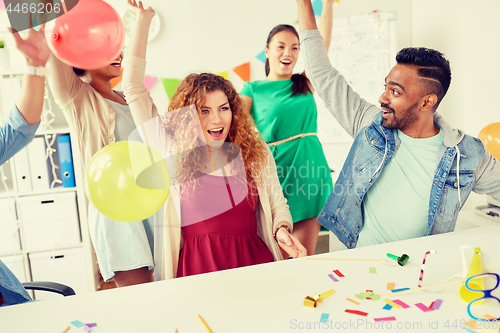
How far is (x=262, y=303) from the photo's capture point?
2.77 feet

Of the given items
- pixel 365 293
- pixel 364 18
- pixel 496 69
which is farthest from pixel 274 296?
pixel 364 18

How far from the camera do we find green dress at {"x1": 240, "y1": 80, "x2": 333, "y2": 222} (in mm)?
1751

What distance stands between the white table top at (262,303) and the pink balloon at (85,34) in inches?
25.2

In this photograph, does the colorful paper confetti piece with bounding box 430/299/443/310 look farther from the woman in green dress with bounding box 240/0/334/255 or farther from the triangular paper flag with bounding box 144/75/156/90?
the triangular paper flag with bounding box 144/75/156/90

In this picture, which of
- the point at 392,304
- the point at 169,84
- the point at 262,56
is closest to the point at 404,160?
the point at 392,304

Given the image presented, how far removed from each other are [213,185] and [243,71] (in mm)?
832

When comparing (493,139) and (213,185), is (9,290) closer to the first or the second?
(213,185)

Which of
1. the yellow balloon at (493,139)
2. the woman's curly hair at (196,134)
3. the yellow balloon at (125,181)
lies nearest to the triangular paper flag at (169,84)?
the woman's curly hair at (196,134)

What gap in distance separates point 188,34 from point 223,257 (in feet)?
3.47

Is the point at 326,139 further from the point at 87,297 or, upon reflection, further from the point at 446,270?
the point at 87,297

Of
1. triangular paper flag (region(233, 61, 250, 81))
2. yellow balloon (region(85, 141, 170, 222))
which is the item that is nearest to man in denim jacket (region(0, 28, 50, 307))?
yellow balloon (region(85, 141, 170, 222))

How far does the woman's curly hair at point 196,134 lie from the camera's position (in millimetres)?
1337

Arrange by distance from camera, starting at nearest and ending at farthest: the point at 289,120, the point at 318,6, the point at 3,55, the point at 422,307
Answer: the point at 422,307 < the point at 3,55 < the point at 289,120 < the point at 318,6

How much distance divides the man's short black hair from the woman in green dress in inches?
19.1
